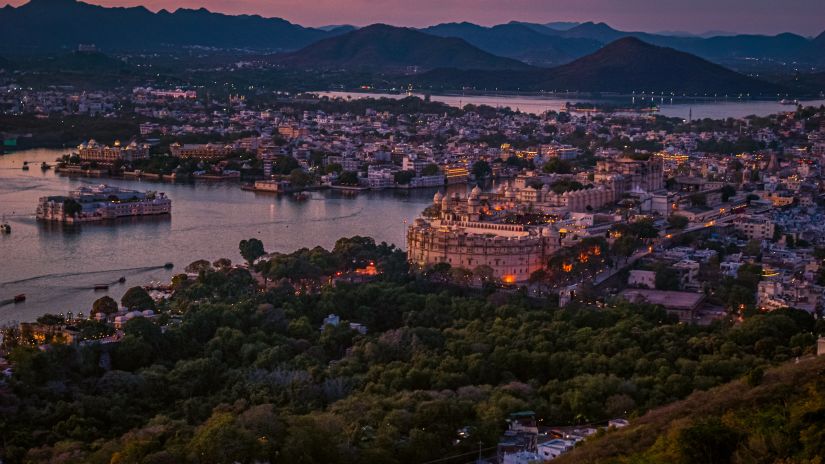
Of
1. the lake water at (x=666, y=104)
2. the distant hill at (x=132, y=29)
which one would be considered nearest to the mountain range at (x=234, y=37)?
the distant hill at (x=132, y=29)

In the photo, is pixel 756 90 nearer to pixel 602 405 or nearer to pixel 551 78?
pixel 551 78

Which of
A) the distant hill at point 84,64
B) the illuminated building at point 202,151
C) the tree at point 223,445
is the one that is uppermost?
the distant hill at point 84,64

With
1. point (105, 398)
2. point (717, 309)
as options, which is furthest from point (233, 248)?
point (105, 398)

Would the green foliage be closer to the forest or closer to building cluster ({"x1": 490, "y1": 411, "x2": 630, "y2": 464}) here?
the forest

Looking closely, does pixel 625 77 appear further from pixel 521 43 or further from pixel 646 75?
pixel 521 43

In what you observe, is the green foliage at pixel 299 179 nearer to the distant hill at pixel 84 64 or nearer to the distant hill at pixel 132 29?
the distant hill at pixel 84 64
